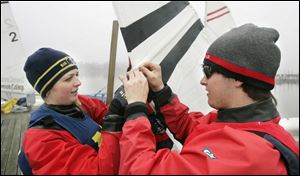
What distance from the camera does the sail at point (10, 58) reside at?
10.3 meters

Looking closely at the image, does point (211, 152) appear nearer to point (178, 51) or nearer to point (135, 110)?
point (135, 110)

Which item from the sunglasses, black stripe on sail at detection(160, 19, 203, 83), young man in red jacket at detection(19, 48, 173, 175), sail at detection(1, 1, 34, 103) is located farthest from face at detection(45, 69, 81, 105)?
sail at detection(1, 1, 34, 103)

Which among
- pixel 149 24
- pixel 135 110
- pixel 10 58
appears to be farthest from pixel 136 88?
pixel 10 58

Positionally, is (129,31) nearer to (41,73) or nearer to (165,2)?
(165,2)

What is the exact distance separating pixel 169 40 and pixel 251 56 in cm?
93

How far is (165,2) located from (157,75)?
89cm

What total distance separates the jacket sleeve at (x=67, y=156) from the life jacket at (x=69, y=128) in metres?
0.11

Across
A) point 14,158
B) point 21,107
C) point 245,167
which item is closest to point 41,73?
point 245,167

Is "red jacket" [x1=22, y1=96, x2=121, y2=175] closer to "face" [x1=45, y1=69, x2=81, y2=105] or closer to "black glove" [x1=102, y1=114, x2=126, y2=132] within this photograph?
"black glove" [x1=102, y1=114, x2=126, y2=132]

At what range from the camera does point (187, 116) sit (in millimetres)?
1682

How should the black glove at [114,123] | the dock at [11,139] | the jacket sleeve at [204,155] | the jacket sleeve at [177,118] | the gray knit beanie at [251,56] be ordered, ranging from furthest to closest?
the dock at [11,139]
the jacket sleeve at [177,118]
the black glove at [114,123]
the gray knit beanie at [251,56]
the jacket sleeve at [204,155]

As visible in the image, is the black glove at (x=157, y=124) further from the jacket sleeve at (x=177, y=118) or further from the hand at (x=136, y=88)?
the hand at (x=136, y=88)

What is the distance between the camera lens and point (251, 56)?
125 centimetres

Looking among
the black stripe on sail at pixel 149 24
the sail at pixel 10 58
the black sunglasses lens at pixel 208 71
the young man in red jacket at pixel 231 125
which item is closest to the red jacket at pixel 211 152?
the young man in red jacket at pixel 231 125
